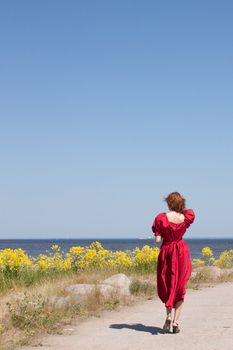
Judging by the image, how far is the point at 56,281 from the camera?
43.7 feet

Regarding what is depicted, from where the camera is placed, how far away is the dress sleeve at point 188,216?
344 inches

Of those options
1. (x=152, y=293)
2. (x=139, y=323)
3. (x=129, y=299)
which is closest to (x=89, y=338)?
(x=139, y=323)

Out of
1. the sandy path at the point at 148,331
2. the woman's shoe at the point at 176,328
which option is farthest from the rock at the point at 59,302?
the woman's shoe at the point at 176,328

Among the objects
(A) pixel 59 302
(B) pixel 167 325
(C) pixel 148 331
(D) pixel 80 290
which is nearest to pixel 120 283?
(D) pixel 80 290

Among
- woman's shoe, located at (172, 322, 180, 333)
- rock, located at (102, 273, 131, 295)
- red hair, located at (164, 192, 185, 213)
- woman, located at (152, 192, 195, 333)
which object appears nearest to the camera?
woman's shoe, located at (172, 322, 180, 333)

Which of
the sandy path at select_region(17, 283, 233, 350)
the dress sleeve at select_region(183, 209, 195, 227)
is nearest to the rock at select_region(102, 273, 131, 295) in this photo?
the sandy path at select_region(17, 283, 233, 350)

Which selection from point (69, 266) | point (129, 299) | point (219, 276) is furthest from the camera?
point (219, 276)

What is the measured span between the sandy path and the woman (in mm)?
475

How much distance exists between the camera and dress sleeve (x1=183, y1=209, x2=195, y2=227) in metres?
8.73

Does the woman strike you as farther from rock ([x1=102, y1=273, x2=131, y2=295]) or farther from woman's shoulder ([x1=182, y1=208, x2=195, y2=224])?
rock ([x1=102, y1=273, x2=131, y2=295])

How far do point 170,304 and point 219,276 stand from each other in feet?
27.6

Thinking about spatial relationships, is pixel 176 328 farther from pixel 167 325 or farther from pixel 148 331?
pixel 148 331

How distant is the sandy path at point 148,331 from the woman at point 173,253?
18.7 inches

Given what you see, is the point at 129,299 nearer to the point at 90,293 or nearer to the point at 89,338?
the point at 90,293
